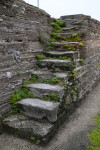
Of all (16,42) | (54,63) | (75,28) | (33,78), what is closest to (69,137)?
(33,78)

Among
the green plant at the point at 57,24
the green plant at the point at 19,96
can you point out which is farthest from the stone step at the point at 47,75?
the green plant at the point at 57,24

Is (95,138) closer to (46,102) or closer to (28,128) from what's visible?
(46,102)

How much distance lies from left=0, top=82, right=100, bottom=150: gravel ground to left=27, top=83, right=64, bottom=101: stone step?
644 millimetres

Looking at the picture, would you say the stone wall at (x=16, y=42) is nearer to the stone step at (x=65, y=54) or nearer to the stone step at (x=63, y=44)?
the stone step at (x=65, y=54)

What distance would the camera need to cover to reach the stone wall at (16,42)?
120 inches

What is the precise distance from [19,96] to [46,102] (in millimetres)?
614

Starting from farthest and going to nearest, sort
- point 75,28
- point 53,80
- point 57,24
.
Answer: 1. point 57,24
2. point 75,28
3. point 53,80

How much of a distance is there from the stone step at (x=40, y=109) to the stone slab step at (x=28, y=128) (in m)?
0.11

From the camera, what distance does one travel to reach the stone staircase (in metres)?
2.73

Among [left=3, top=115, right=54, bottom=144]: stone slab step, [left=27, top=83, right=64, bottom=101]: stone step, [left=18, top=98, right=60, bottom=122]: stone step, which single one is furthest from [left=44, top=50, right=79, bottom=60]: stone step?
[left=3, top=115, right=54, bottom=144]: stone slab step

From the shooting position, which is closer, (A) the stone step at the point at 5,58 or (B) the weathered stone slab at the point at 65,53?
(A) the stone step at the point at 5,58

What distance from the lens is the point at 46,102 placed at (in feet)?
9.88

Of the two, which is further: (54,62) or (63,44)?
(63,44)

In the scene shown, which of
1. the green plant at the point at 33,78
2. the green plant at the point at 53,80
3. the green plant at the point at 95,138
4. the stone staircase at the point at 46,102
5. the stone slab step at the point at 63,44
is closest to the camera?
the green plant at the point at 95,138
